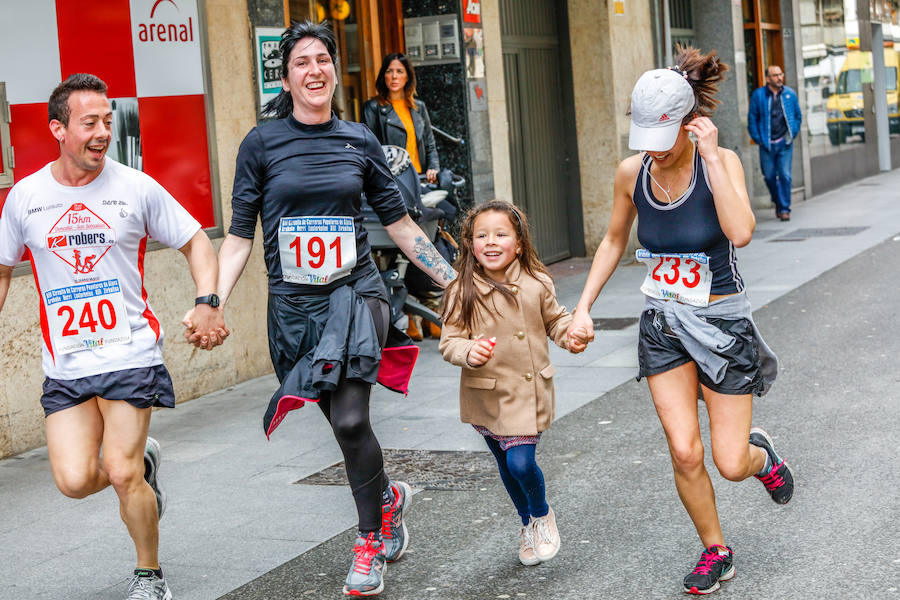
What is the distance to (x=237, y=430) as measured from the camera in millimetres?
7727

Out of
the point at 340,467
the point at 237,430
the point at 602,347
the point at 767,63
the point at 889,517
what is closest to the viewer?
the point at 889,517

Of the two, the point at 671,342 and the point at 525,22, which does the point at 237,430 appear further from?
the point at 525,22

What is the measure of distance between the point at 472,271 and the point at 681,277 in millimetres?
774

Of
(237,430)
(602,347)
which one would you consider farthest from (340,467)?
(602,347)

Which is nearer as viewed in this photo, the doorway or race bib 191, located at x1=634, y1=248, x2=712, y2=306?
race bib 191, located at x1=634, y1=248, x2=712, y2=306

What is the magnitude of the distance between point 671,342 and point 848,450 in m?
2.15

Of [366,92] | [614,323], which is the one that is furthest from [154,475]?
[366,92]

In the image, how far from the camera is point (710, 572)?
4449mm

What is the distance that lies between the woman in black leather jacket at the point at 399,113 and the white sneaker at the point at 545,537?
5.68m

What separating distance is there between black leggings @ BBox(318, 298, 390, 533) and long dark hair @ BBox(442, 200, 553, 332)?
1.41ft

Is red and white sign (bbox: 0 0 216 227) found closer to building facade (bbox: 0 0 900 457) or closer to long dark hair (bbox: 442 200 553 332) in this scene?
building facade (bbox: 0 0 900 457)

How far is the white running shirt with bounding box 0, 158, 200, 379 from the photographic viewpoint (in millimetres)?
4480

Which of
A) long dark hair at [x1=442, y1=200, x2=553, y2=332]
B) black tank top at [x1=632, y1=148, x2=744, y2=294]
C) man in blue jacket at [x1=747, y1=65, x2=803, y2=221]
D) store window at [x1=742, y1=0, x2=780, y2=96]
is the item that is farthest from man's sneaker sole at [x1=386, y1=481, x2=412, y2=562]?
store window at [x1=742, y1=0, x2=780, y2=96]

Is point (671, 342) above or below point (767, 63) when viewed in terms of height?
below
